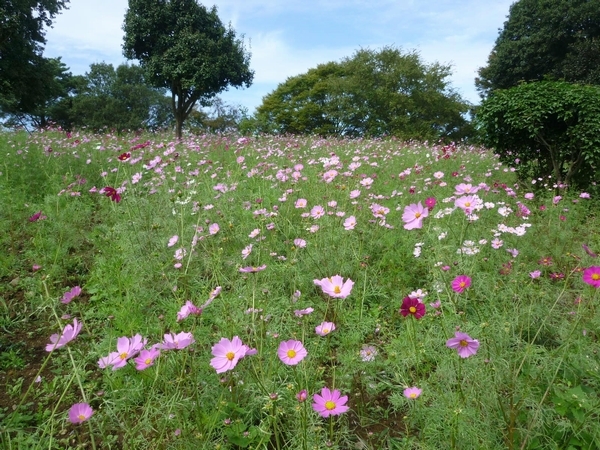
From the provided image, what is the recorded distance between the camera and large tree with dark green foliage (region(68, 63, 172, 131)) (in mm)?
27250

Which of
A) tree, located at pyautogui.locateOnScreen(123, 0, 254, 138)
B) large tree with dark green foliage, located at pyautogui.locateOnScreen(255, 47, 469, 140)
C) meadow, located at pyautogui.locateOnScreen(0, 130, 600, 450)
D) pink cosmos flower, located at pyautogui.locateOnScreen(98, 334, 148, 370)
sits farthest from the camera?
large tree with dark green foliage, located at pyautogui.locateOnScreen(255, 47, 469, 140)

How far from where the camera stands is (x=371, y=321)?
1.88m

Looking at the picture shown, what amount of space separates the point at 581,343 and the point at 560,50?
2057cm

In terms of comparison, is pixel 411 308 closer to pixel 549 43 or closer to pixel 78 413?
pixel 78 413

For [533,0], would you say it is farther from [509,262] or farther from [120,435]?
[120,435]

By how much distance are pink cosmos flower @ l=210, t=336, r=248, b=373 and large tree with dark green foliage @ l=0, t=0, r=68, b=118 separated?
43.8 feet

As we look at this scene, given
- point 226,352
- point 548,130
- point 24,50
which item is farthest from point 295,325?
point 24,50

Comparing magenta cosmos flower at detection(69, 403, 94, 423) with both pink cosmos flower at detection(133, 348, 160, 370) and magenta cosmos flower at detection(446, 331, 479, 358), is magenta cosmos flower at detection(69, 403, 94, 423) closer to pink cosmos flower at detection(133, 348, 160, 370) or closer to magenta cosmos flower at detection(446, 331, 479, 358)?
pink cosmos flower at detection(133, 348, 160, 370)

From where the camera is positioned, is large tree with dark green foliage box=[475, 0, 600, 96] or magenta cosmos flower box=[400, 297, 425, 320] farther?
large tree with dark green foliage box=[475, 0, 600, 96]

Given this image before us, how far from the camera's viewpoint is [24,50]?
11.8m

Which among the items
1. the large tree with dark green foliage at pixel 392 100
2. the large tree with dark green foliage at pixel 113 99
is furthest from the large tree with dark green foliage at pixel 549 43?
the large tree with dark green foliage at pixel 113 99

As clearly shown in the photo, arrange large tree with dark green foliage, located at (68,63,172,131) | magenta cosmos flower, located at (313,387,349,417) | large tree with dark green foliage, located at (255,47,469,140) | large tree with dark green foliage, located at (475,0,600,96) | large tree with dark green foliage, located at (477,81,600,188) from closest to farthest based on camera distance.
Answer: magenta cosmos flower, located at (313,387,349,417) < large tree with dark green foliage, located at (477,81,600,188) < large tree with dark green foliage, located at (475,0,600,96) < large tree with dark green foliage, located at (255,47,469,140) < large tree with dark green foliage, located at (68,63,172,131)

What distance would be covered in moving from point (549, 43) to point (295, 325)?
2052cm

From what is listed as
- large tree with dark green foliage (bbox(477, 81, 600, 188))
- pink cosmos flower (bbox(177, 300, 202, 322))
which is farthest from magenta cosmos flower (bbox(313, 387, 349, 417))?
large tree with dark green foliage (bbox(477, 81, 600, 188))
